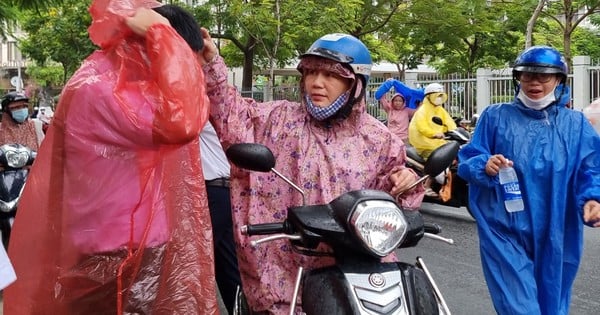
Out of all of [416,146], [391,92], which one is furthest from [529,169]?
[391,92]

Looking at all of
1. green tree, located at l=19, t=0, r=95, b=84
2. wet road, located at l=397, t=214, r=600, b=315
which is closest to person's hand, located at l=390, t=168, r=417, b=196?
wet road, located at l=397, t=214, r=600, b=315

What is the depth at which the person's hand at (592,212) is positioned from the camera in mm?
3195

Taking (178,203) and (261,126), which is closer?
(178,203)

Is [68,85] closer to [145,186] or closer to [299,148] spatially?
[145,186]

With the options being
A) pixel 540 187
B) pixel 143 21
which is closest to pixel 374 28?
pixel 540 187

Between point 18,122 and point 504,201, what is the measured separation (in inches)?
181

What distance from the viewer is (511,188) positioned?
3.31m

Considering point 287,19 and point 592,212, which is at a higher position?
point 287,19

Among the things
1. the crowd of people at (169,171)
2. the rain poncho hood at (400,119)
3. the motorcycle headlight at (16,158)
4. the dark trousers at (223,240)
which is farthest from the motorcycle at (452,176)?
the crowd of people at (169,171)

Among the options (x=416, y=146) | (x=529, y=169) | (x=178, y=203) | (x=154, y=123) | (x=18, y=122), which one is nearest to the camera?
(x=154, y=123)

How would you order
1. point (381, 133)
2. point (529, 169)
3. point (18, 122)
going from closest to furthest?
point (381, 133), point (529, 169), point (18, 122)

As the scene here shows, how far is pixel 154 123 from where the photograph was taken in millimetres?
2119

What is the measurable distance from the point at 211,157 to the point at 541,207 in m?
1.65

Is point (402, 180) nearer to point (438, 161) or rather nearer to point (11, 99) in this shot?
point (438, 161)
